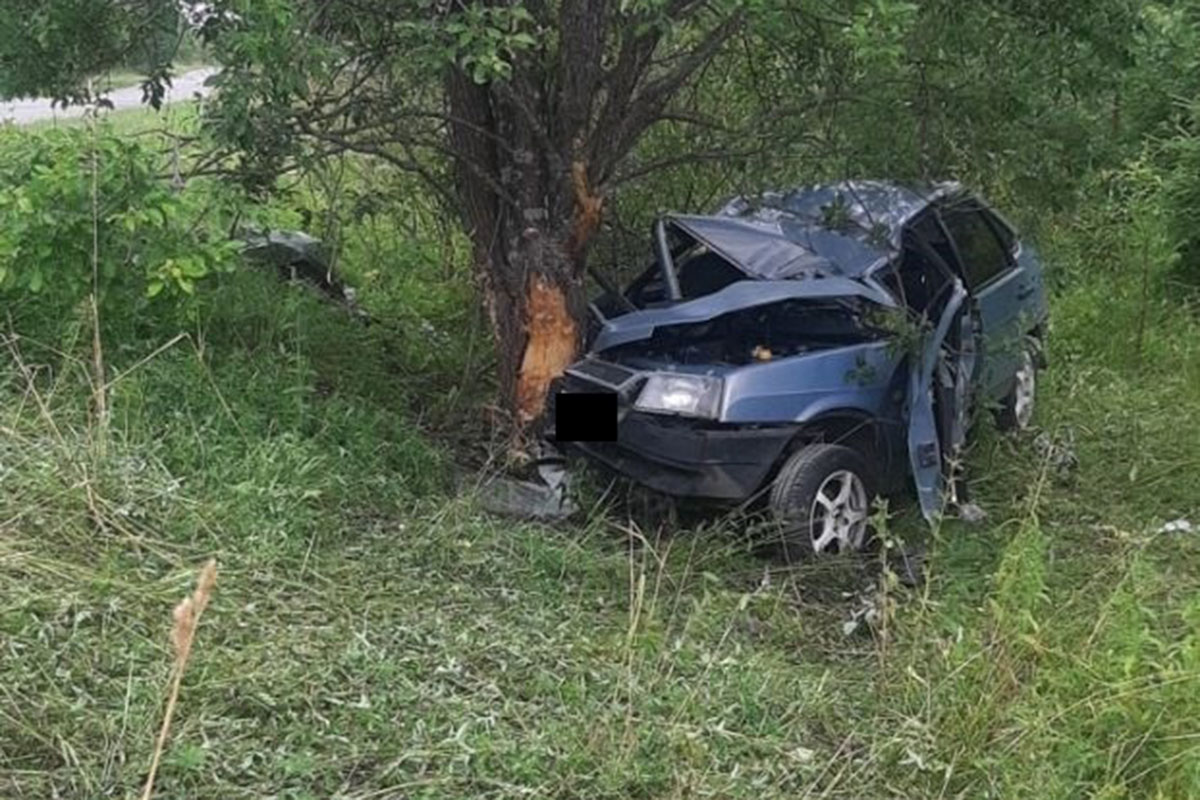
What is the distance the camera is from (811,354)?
5691 mm

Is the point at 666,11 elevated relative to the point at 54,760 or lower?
elevated

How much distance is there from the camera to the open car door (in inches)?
223

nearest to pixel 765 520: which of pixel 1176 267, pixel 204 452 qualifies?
pixel 204 452

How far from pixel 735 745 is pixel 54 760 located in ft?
5.87

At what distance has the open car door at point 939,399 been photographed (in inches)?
223

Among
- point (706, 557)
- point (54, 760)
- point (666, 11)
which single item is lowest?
point (706, 557)

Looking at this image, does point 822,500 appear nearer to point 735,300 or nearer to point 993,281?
point 735,300

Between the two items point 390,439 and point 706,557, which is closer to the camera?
point 706,557

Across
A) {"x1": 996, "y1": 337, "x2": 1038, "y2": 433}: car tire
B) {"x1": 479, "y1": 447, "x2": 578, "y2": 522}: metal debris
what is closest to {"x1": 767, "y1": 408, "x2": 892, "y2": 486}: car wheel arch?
{"x1": 479, "y1": 447, "x2": 578, "y2": 522}: metal debris

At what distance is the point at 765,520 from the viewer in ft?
18.0

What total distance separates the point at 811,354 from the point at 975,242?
186 cm

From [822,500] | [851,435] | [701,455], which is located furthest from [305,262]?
[822,500]

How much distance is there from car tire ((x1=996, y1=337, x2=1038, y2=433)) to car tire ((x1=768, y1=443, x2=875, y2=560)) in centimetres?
183

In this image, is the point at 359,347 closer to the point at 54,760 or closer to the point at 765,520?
the point at 765,520
